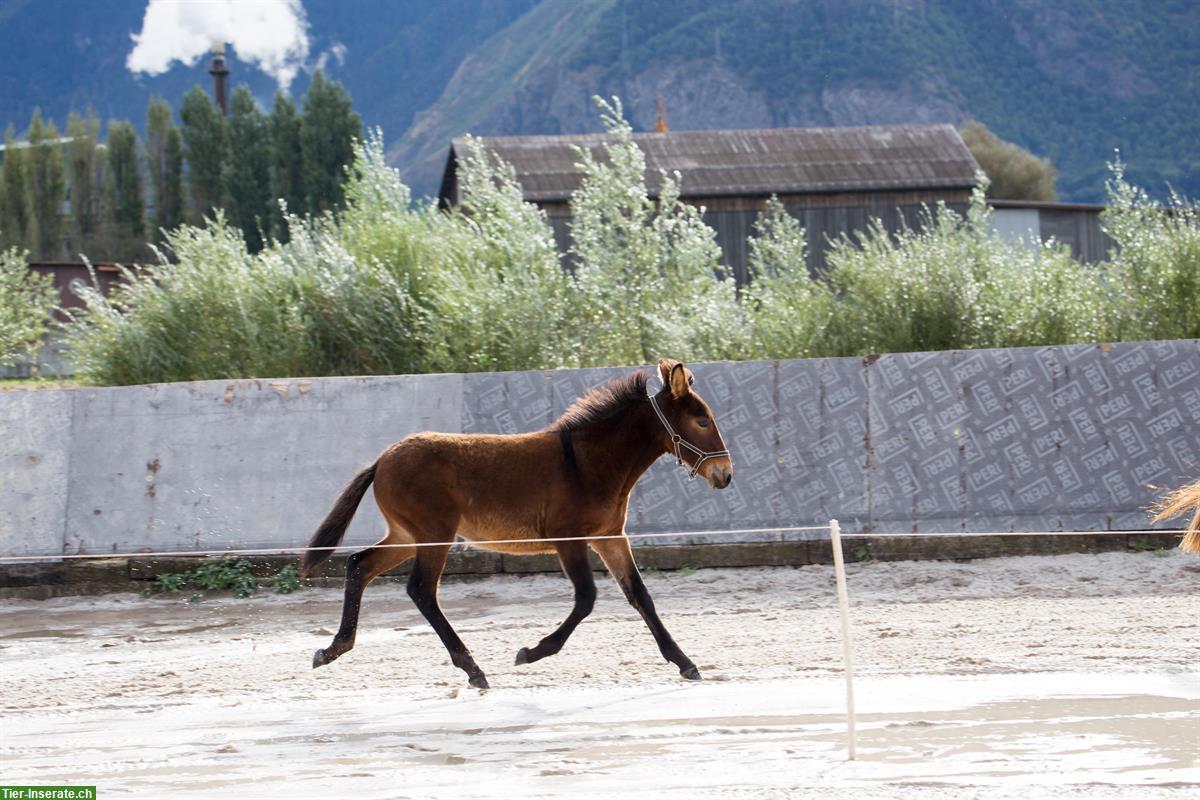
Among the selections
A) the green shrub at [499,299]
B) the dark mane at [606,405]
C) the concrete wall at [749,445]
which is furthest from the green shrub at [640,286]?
the dark mane at [606,405]

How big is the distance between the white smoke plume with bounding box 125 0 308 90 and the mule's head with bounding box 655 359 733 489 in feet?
564

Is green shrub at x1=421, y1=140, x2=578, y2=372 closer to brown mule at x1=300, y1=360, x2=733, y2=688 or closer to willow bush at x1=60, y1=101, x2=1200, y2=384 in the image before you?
willow bush at x1=60, y1=101, x2=1200, y2=384

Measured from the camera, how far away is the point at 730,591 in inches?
420

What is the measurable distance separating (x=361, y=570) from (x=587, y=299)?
26.2 ft

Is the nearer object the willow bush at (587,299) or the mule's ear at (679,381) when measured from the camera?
the mule's ear at (679,381)

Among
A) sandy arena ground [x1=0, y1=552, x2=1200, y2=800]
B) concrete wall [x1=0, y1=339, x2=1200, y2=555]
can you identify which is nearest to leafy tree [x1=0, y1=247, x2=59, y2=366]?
concrete wall [x1=0, y1=339, x2=1200, y2=555]

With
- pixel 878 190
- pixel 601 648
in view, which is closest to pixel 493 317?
pixel 601 648

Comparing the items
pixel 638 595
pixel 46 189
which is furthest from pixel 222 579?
pixel 46 189

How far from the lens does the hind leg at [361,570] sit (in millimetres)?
7426

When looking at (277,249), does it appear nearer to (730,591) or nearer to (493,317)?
(493,317)

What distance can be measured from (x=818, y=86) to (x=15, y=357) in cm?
9534

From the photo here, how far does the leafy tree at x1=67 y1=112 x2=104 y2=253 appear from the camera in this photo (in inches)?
2394

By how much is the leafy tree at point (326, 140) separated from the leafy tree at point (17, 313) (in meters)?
33.1

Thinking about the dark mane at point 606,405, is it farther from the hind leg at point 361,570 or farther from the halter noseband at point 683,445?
the hind leg at point 361,570
